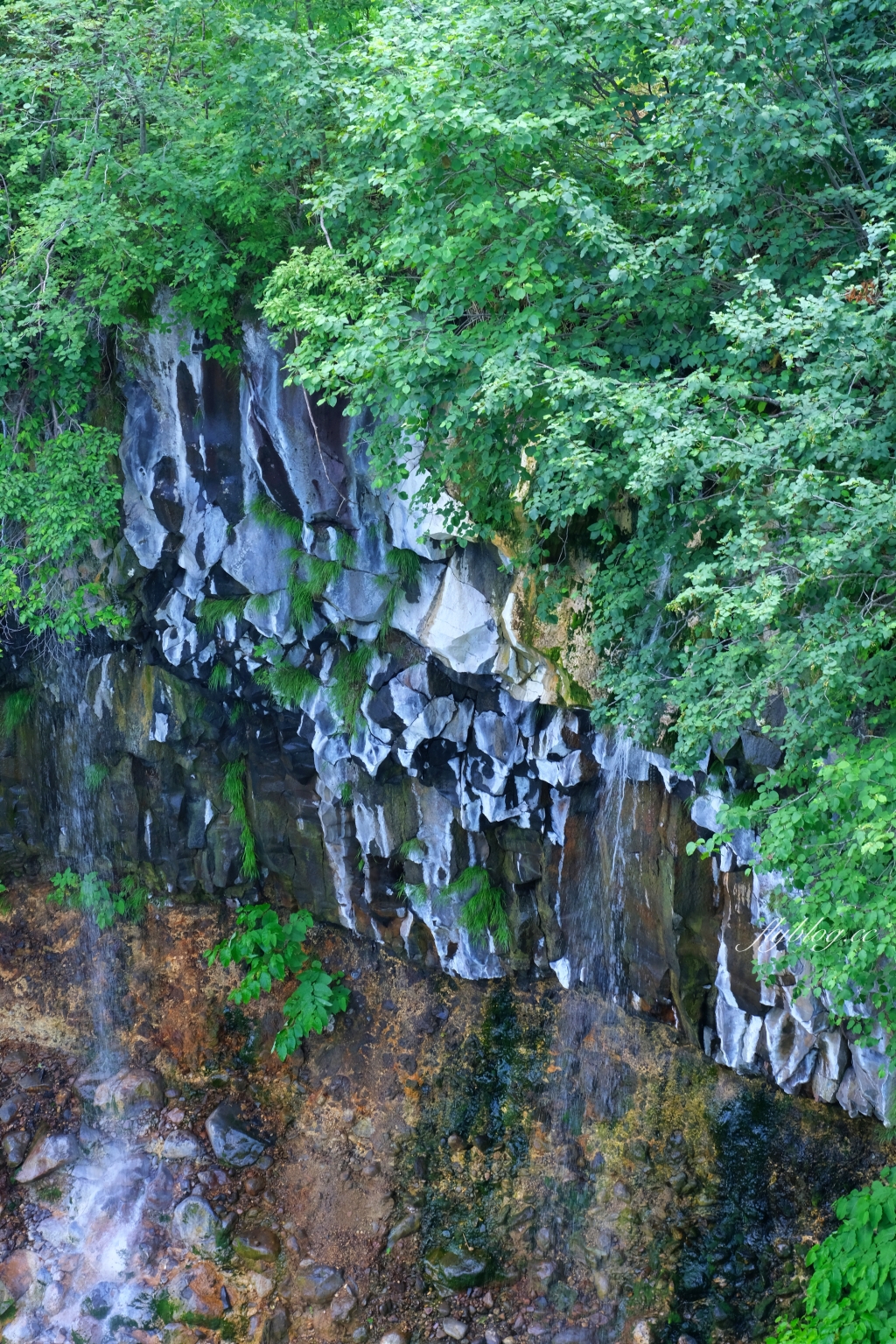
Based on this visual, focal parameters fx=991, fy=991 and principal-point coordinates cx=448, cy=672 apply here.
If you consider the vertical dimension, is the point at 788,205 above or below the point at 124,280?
below

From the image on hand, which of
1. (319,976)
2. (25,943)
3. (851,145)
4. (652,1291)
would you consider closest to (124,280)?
(851,145)

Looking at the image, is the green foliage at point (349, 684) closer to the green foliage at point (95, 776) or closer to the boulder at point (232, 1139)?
the green foliage at point (95, 776)

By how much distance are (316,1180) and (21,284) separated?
318 inches

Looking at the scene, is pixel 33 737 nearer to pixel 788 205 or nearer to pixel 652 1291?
pixel 652 1291

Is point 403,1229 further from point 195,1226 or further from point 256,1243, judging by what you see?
point 195,1226

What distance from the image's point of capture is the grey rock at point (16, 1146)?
944 cm

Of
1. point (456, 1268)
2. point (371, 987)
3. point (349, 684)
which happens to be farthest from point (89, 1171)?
point (349, 684)

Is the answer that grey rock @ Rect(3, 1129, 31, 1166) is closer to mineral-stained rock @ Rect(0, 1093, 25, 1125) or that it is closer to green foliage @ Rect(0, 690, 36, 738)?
mineral-stained rock @ Rect(0, 1093, 25, 1125)

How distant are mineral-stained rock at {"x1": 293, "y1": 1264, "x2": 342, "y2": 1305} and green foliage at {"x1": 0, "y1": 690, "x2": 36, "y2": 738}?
652cm

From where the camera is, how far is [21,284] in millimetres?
7574

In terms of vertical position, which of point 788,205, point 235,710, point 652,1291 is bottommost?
point 652,1291

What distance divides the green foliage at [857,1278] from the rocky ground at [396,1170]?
1.17 metres

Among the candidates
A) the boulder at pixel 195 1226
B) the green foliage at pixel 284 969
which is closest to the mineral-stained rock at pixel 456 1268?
the boulder at pixel 195 1226

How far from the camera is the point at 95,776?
36.4ft
